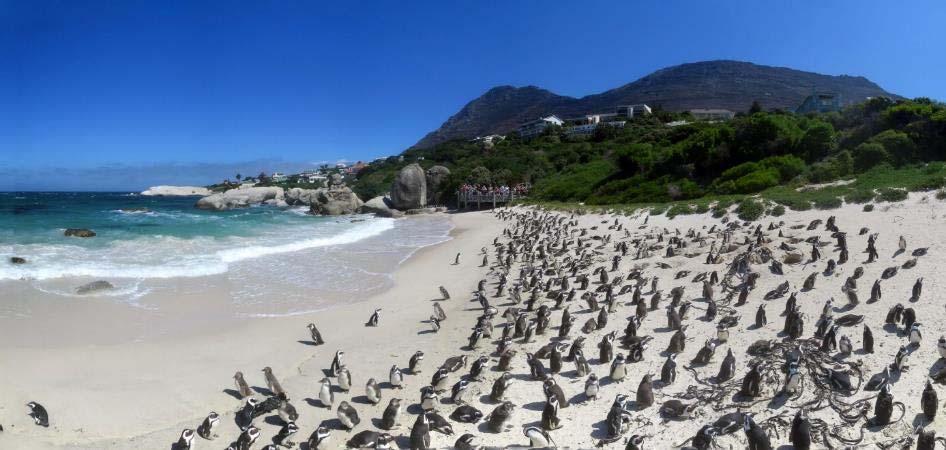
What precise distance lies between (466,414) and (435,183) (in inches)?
2068

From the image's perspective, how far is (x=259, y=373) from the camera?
29.2 ft

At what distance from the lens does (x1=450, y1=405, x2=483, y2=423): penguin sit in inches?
277

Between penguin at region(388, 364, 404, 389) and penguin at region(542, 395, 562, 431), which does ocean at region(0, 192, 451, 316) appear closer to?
penguin at region(388, 364, 404, 389)

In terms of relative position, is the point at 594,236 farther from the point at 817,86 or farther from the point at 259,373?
the point at 817,86

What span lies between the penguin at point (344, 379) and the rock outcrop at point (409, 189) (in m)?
44.7

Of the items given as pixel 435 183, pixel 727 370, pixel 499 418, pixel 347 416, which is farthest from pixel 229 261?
pixel 435 183

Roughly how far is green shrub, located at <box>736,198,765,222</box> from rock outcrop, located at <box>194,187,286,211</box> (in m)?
65.2

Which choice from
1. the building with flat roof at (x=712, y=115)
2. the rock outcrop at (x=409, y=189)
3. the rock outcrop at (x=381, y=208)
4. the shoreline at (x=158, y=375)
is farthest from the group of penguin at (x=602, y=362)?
the building with flat roof at (x=712, y=115)

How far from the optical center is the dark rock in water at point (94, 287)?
14314 millimetres

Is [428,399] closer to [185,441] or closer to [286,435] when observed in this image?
[286,435]

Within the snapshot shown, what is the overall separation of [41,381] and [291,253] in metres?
14.9

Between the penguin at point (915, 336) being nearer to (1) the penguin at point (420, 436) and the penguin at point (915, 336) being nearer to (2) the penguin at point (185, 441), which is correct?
(1) the penguin at point (420, 436)

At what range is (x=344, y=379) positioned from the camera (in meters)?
8.03

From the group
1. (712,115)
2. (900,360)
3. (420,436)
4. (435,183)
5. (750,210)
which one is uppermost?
(712,115)
